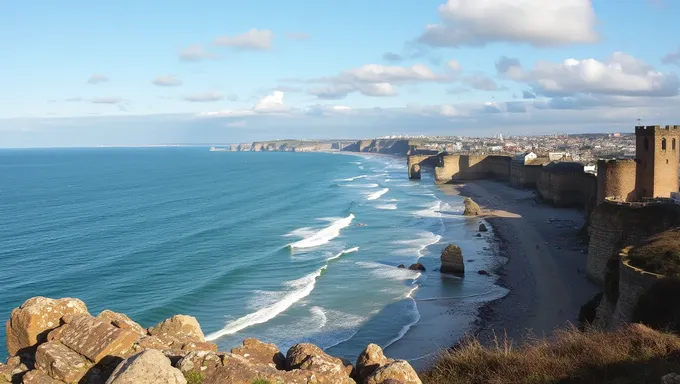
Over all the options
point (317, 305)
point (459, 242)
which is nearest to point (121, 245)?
point (317, 305)

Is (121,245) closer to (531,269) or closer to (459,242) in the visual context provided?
(459,242)

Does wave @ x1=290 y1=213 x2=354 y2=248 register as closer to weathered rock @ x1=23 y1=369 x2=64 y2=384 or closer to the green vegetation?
weathered rock @ x1=23 y1=369 x2=64 y2=384

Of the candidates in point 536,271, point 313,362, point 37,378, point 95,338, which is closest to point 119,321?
point 95,338

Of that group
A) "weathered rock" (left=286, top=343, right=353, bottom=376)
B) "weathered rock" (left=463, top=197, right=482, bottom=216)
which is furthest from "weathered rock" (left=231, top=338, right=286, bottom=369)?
"weathered rock" (left=463, top=197, right=482, bottom=216)

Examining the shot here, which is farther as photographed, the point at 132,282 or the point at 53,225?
the point at 53,225

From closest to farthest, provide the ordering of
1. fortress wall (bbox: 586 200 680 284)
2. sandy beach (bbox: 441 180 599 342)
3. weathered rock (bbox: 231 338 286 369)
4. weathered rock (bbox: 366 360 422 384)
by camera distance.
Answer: weathered rock (bbox: 366 360 422 384)
weathered rock (bbox: 231 338 286 369)
sandy beach (bbox: 441 180 599 342)
fortress wall (bbox: 586 200 680 284)
